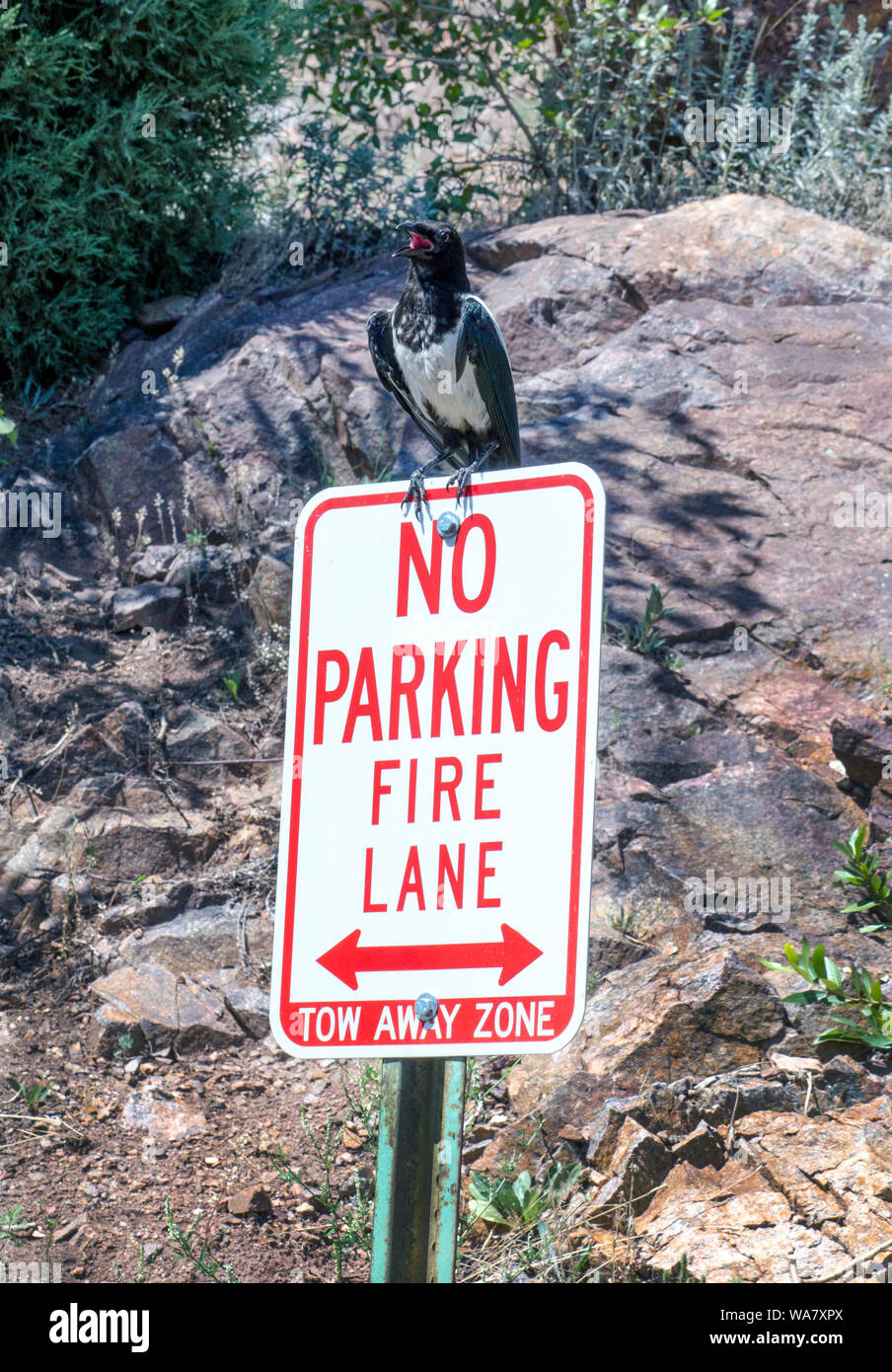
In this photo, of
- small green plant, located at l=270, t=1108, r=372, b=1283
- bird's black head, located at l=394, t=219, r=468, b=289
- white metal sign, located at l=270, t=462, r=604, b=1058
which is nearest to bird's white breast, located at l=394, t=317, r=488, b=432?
bird's black head, located at l=394, t=219, r=468, b=289

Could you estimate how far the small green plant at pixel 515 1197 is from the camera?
10.1 feet

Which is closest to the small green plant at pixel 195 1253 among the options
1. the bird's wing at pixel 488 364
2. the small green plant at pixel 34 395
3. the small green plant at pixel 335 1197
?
the small green plant at pixel 335 1197

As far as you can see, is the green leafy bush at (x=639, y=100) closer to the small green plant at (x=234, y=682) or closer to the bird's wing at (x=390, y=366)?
the small green plant at (x=234, y=682)

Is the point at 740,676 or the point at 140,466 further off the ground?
the point at 140,466

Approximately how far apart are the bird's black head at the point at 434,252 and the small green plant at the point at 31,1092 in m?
2.67

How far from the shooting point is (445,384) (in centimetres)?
376

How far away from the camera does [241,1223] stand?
3.23 m

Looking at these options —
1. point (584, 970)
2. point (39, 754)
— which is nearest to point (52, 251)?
point (39, 754)

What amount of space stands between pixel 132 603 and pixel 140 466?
1.05 metres

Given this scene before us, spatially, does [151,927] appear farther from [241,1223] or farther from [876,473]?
[876,473]

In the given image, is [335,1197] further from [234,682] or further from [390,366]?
[390,366]

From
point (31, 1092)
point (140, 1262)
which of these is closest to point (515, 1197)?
point (140, 1262)

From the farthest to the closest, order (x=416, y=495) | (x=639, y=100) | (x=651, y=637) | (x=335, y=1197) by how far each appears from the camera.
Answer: (x=639, y=100), (x=651, y=637), (x=335, y=1197), (x=416, y=495)

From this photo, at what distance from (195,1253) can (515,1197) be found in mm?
822
